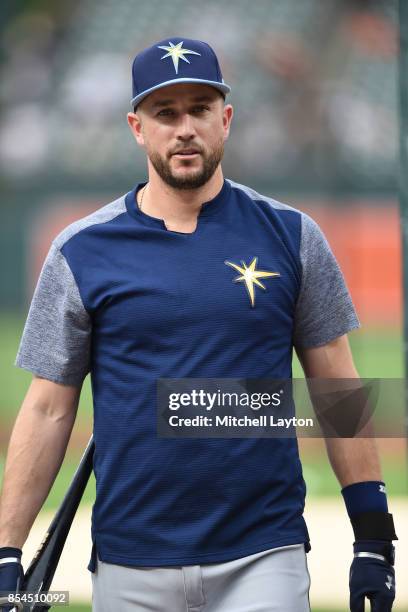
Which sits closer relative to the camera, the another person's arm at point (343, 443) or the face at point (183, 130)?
the face at point (183, 130)

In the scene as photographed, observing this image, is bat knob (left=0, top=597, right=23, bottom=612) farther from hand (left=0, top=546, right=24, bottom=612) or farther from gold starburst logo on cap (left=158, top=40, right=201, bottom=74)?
gold starburst logo on cap (left=158, top=40, right=201, bottom=74)

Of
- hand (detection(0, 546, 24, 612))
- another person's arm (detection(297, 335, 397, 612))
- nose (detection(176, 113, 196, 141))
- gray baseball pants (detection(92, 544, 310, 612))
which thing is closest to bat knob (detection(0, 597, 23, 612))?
hand (detection(0, 546, 24, 612))

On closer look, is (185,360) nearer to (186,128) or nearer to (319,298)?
(319,298)

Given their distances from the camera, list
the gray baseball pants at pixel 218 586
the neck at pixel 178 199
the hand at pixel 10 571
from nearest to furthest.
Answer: the gray baseball pants at pixel 218 586
the hand at pixel 10 571
the neck at pixel 178 199

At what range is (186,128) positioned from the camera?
2.83 metres

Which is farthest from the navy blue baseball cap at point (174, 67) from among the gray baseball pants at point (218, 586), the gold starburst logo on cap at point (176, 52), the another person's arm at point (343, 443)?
the gray baseball pants at point (218, 586)

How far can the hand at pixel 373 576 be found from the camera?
9.29ft

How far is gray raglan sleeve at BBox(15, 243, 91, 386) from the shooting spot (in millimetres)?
2871

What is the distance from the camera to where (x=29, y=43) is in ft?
72.8

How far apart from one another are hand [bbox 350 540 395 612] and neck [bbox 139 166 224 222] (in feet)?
3.34

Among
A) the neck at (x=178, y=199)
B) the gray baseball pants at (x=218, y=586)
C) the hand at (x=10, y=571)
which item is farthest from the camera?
the neck at (x=178, y=199)

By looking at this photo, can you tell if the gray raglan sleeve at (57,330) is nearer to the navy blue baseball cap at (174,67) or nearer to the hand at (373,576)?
the navy blue baseball cap at (174,67)

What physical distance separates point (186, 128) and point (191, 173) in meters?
0.13

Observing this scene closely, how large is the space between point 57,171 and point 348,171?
6.24 meters
